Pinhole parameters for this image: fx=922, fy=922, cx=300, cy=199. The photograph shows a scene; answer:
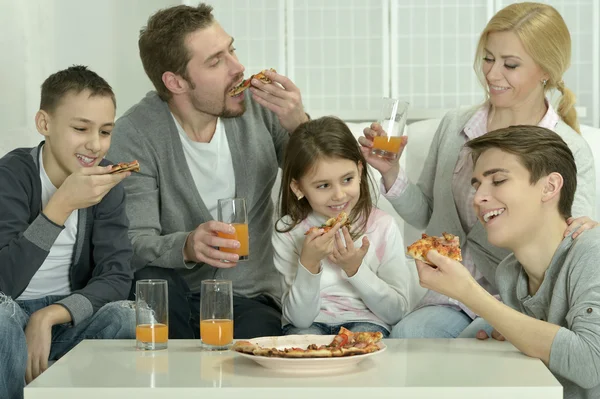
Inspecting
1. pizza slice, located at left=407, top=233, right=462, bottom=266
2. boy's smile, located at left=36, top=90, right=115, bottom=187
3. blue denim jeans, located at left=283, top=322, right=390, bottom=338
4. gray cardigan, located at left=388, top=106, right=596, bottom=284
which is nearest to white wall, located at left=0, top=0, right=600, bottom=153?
gray cardigan, located at left=388, top=106, right=596, bottom=284

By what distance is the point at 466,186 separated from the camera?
9.36 feet

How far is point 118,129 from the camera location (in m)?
3.05

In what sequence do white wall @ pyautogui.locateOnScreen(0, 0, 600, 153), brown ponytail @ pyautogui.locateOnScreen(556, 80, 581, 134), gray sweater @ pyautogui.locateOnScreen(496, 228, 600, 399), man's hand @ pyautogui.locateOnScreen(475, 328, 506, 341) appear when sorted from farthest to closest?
white wall @ pyautogui.locateOnScreen(0, 0, 600, 153)
brown ponytail @ pyautogui.locateOnScreen(556, 80, 581, 134)
man's hand @ pyautogui.locateOnScreen(475, 328, 506, 341)
gray sweater @ pyautogui.locateOnScreen(496, 228, 600, 399)

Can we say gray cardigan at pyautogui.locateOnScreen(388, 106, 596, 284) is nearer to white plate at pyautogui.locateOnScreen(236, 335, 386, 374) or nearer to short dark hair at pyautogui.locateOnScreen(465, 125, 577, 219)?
short dark hair at pyautogui.locateOnScreen(465, 125, 577, 219)

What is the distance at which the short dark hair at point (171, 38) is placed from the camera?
121 inches

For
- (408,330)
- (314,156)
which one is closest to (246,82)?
(314,156)

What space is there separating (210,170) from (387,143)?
25.3 inches

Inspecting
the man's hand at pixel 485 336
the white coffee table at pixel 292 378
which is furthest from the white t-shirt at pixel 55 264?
the man's hand at pixel 485 336

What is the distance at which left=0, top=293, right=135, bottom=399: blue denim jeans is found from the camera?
2154 millimetres

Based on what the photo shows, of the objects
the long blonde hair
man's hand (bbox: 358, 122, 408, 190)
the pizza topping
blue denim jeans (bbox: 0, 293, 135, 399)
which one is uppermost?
the long blonde hair

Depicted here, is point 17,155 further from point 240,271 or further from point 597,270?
point 597,270

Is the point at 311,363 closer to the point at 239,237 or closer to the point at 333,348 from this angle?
the point at 333,348

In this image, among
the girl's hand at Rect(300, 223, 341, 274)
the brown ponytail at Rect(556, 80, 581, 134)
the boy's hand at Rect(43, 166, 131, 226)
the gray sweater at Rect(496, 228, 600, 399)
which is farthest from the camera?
the brown ponytail at Rect(556, 80, 581, 134)

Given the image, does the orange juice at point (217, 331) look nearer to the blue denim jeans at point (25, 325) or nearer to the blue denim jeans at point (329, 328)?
the blue denim jeans at point (25, 325)
